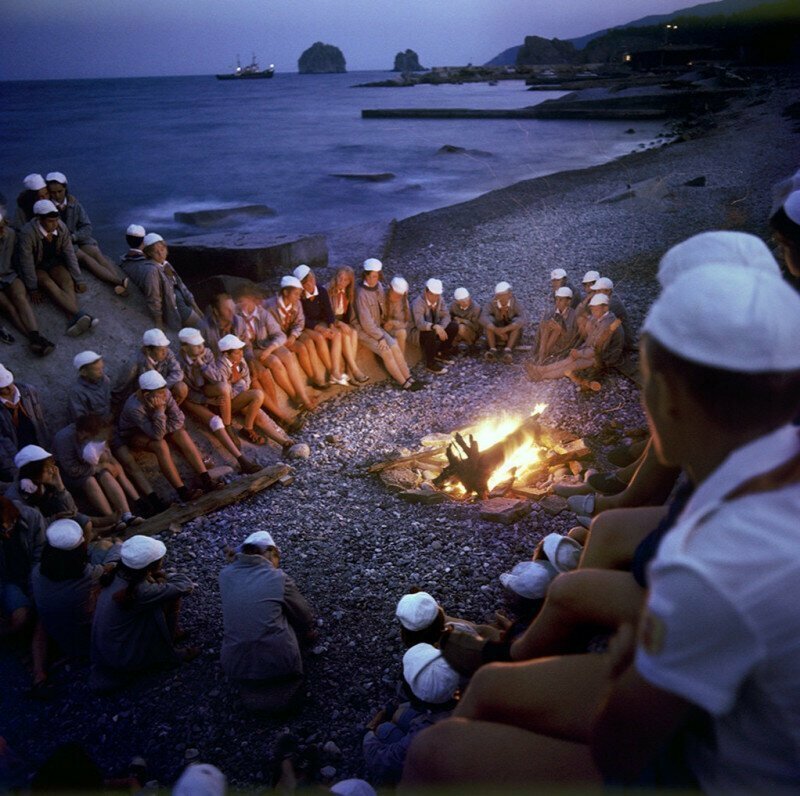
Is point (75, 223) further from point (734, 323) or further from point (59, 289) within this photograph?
point (734, 323)

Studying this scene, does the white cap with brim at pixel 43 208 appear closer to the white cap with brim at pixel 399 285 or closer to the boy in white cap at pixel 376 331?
the boy in white cap at pixel 376 331

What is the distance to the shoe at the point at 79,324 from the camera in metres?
7.55

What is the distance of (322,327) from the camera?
356 inches

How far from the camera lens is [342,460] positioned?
7477 millimetres

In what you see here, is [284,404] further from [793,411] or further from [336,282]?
[793,411]

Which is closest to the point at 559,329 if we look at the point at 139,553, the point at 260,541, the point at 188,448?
the point at 188,448

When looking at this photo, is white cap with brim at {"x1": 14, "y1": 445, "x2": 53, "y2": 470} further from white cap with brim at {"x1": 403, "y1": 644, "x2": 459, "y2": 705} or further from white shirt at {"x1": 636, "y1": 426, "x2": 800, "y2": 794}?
white shirt at {"x1": 636, "y1": 426, "x2": 800, "y2": 794}

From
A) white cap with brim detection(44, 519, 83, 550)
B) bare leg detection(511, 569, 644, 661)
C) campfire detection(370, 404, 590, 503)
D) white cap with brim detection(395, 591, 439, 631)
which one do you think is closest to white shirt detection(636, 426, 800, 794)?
bare leg detection(511, 569, 644, 661)

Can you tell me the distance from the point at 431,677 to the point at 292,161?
41556 mm

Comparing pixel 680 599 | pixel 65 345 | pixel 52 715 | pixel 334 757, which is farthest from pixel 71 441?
pixel 680 599

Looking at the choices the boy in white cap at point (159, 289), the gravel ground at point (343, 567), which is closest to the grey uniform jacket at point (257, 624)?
the gravel ground at point (343, 567)

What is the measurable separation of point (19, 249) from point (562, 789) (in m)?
7.92

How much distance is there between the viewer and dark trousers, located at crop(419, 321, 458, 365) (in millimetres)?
9702

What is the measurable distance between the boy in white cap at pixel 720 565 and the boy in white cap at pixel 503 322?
822 cm
